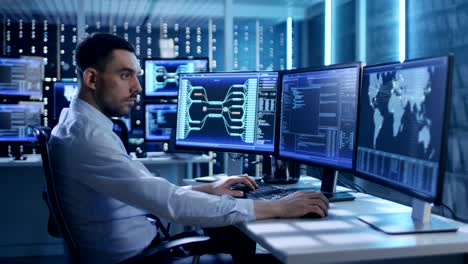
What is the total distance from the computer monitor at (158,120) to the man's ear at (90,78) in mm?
2342

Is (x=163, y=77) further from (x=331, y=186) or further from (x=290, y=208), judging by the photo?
(x=290, y=208)

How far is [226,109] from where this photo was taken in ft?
8.16

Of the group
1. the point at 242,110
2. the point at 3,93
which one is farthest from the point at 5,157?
the point at 242,110

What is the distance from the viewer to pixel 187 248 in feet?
5.18

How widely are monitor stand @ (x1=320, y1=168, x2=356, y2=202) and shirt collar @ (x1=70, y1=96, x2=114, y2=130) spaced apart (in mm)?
855

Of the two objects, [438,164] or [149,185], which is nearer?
[438,164]

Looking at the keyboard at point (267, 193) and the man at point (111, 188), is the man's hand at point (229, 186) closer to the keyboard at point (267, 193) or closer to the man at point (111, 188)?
the keyboard at point (267, 193)

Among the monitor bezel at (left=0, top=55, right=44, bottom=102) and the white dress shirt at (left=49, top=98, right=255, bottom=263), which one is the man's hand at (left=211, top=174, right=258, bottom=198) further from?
the monitor bezel at (left=0, top=55, right=44, bottom=102)

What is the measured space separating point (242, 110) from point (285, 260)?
4.31 feet

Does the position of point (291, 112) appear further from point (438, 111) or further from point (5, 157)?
point (5, 157)

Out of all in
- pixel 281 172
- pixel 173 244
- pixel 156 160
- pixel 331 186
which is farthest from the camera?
pixel 156 160

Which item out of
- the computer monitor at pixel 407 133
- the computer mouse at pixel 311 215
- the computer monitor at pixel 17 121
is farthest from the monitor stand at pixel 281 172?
the computer monitor at pixel 17 121

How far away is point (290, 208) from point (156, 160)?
2.47 meters

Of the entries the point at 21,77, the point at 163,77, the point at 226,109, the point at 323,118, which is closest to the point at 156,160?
the point at 163,77
